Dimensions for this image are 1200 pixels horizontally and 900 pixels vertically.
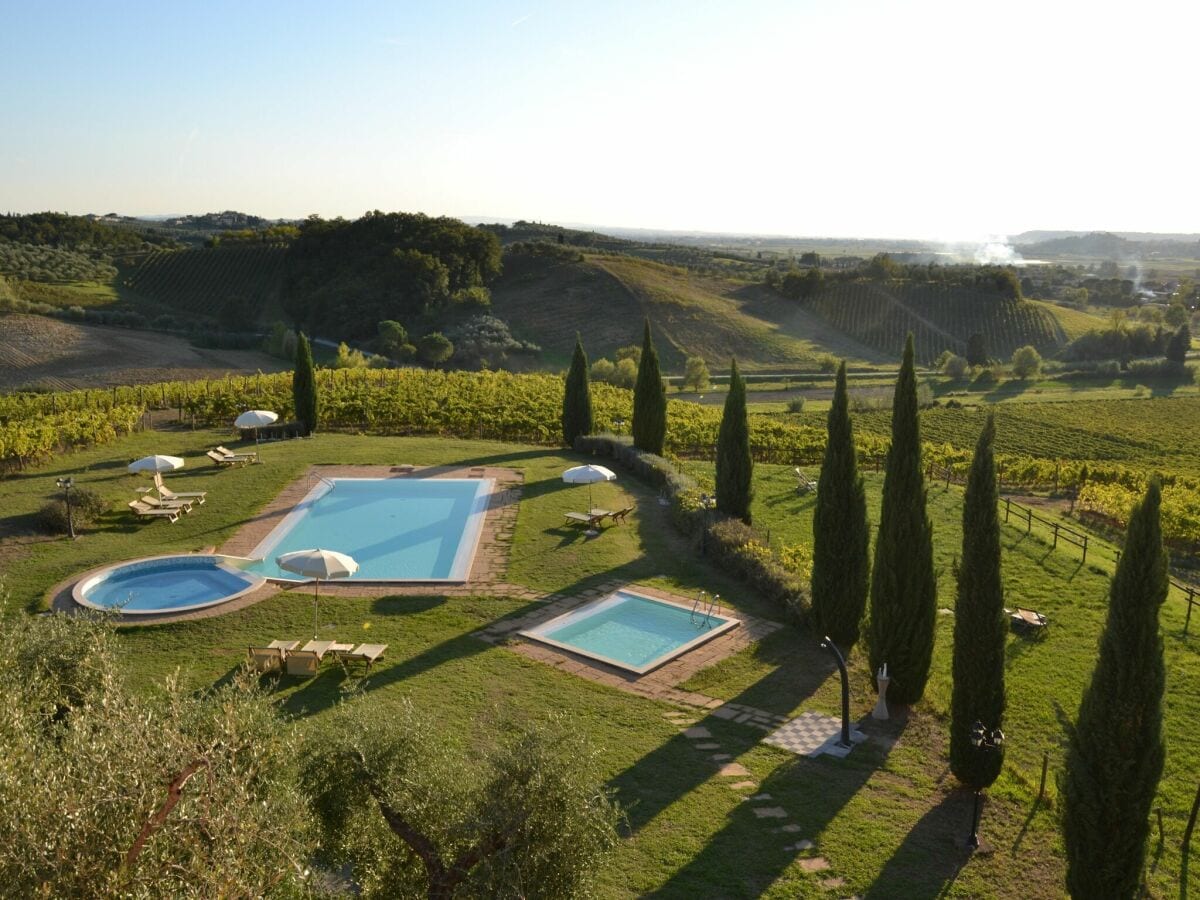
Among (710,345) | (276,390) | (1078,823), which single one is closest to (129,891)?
(1078,823)

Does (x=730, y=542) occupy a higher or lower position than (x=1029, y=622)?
higher

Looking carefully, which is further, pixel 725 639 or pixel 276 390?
pixel 276 390

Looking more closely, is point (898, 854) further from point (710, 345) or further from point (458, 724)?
point (710, 345)

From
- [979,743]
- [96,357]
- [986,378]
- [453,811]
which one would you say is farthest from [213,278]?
[453,811]

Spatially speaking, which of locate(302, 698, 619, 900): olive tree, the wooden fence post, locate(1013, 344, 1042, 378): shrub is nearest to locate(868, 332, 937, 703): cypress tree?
the wooden fence post

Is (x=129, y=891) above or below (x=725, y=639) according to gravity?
above

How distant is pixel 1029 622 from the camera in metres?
16.6

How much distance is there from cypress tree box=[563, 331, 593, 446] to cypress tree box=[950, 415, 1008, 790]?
19.7 m

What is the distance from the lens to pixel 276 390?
34250 millimetres

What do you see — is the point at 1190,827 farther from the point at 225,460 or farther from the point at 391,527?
the point at 225,460

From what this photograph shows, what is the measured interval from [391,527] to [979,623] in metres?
14.6

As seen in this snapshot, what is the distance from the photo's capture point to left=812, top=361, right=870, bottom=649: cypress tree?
47.1 ft

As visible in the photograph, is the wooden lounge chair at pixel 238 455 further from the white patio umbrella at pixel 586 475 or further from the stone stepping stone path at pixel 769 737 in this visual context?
the stone stepping stone path at pixel 769 737

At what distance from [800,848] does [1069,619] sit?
35.8 feet
